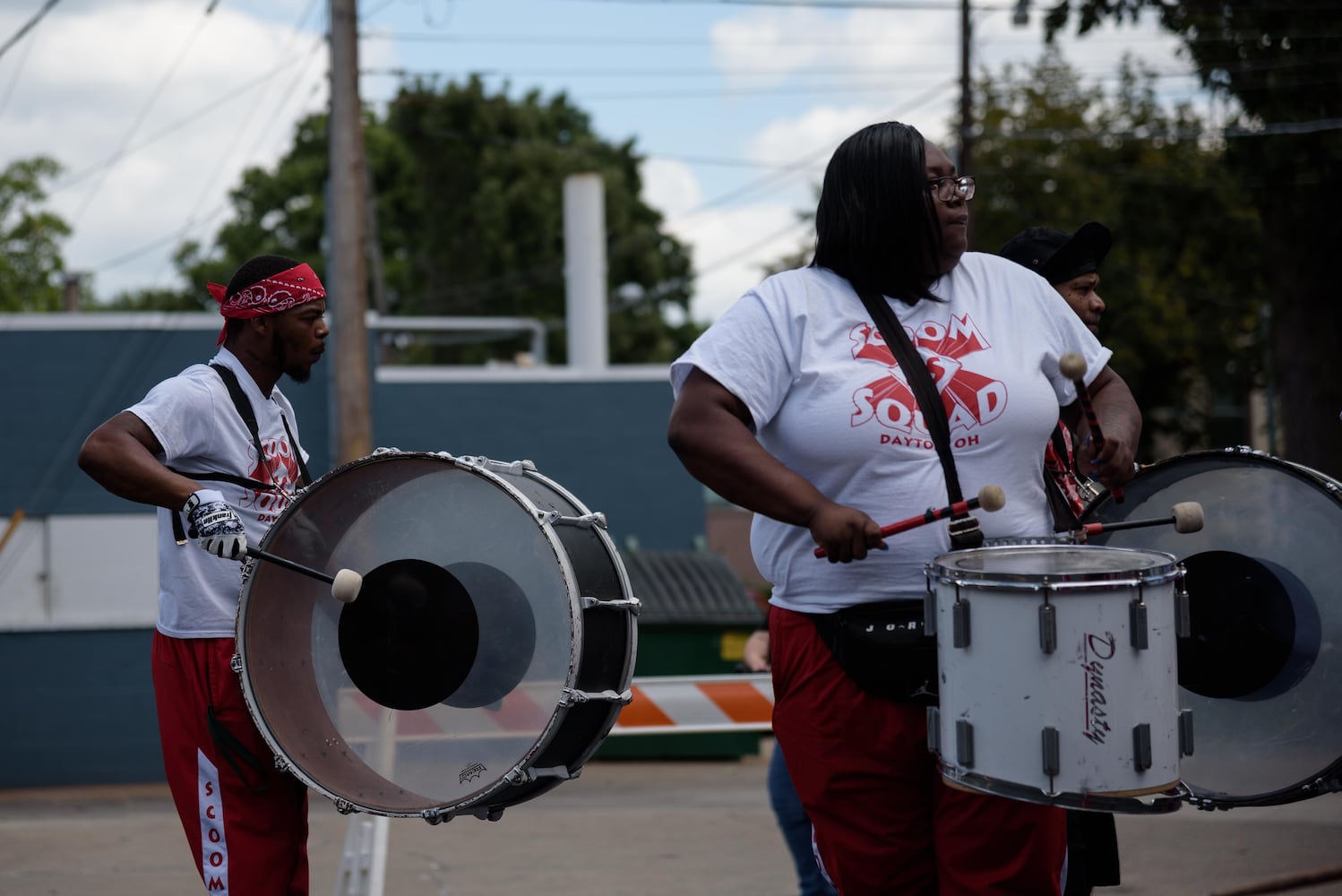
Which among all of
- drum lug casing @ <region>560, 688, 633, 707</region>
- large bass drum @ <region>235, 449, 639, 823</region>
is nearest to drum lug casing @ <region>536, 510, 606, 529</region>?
large bass drum @ <region>235, 449, 639, 823</region>

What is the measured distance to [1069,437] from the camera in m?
3.56

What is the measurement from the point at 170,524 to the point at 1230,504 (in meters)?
2.37

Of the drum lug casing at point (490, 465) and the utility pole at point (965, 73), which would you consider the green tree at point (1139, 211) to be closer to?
the utility pole at point (965, 73)

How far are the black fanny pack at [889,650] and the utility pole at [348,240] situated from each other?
10486mm

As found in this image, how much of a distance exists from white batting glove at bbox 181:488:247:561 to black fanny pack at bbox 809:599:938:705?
1314 mm

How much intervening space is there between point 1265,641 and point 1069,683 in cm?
96

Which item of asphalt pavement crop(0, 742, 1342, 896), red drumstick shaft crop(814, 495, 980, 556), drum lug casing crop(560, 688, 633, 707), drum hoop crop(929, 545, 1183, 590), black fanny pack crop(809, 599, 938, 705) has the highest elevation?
red drumstick shaft crop(814, 495, 980, 556)

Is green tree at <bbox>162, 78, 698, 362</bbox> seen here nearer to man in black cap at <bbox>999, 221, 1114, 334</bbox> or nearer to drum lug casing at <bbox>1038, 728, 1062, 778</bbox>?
man in black cap at <bbox>999, 221, 1114, 334</bbox>

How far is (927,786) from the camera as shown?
8.99 feet

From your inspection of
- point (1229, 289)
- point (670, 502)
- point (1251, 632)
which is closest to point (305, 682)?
point (1251, 632)

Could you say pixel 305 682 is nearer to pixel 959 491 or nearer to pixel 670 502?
pixel 959 491

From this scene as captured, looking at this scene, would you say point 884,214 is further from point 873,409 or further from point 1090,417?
point 1090,417

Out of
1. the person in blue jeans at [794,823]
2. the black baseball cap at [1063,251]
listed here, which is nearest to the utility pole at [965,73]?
the person in blue jeans at [794,823]

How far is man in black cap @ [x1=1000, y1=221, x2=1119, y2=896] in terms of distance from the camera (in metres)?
3.47
